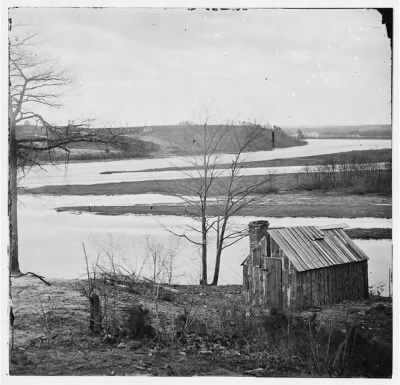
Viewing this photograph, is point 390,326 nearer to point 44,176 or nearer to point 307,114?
point 307,114

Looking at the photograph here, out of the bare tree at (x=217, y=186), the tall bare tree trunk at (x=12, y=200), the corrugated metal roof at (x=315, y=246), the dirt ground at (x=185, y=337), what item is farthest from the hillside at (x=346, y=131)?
the tall bare tree trunk at (x=12, y=200)

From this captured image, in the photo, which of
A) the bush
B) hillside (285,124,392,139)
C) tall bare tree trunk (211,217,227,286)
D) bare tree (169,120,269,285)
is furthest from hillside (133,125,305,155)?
the bush

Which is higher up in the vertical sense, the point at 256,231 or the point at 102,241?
the point at 256,231

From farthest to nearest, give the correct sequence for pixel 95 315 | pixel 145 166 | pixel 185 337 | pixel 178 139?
pixel 145 166
pixel 178 139
pixel 95 315
pixel 185 337

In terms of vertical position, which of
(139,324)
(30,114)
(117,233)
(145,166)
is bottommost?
(139,324)

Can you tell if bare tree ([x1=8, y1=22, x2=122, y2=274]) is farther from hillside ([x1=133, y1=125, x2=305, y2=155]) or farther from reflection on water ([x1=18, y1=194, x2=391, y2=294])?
hillside ([x1=133, y1=125, x2=305, y2=155])

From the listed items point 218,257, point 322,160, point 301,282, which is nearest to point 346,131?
point 322,160

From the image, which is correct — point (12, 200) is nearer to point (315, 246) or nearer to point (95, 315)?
point (95, 315)
